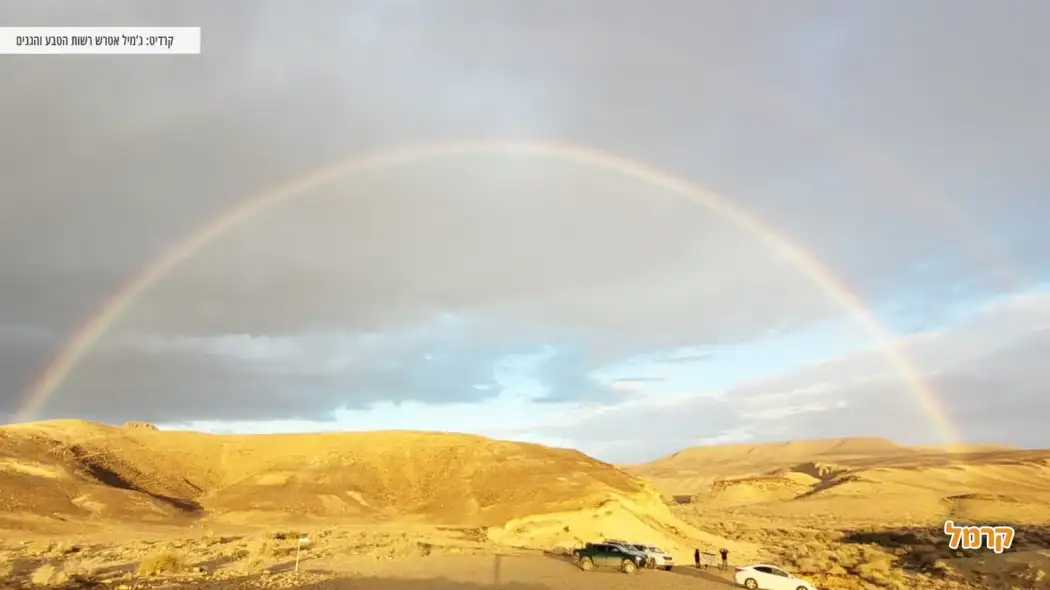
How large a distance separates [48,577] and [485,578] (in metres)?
19.0

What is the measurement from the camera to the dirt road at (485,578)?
3015cm

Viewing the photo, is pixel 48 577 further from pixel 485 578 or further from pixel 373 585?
pixel 485 578

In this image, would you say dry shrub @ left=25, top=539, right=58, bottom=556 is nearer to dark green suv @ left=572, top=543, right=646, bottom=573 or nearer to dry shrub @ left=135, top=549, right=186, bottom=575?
dry shrub @ left=135, top=549, right=186, bottom=575

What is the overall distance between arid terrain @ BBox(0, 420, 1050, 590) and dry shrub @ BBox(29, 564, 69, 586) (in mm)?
110

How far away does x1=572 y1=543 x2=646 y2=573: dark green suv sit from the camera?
37469 mm

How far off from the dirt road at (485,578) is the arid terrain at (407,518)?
21 cm

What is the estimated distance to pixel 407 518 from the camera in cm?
6938

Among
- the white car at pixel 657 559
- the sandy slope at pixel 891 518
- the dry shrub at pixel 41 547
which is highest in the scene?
the dry shrub at pixel 41 547

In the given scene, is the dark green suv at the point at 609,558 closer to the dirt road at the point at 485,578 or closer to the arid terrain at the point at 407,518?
the dirt road at the point at 485,578

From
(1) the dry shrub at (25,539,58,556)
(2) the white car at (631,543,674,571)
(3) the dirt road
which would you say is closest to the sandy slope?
(2) the white car at (631,543,674,571)

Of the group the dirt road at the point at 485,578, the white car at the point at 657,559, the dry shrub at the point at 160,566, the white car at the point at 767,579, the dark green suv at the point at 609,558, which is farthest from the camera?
the white car at the point at 657,559

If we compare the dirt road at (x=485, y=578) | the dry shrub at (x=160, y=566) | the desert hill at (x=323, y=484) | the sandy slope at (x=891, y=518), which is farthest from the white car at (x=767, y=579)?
the dry shrub at (x=160, y=566)

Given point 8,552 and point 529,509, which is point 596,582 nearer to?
point 529,509

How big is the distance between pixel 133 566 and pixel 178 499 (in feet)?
142
